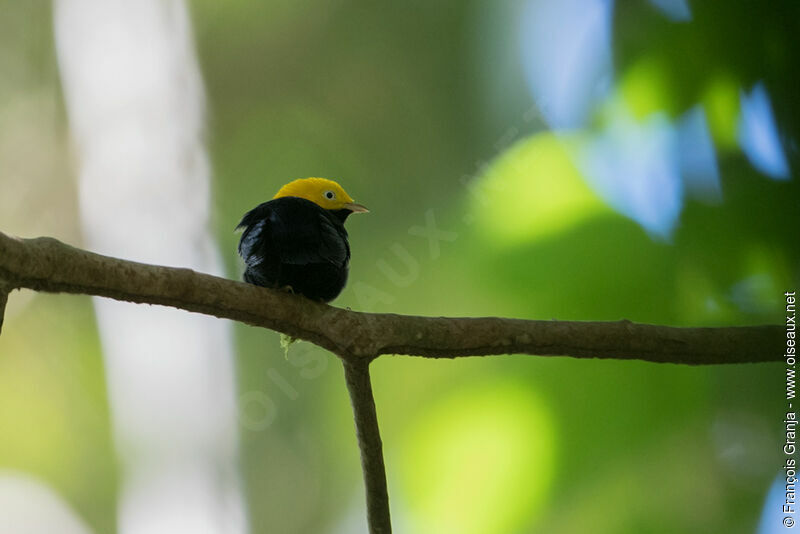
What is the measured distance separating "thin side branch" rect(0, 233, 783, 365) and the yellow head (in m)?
0.72

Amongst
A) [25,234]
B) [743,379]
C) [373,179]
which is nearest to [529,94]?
[373,179]

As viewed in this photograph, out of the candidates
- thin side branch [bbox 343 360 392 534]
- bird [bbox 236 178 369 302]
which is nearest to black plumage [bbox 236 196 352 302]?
bird [bbox 236 178 369 302]

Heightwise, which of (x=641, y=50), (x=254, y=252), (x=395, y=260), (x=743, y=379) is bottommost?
(x=743, y=379)

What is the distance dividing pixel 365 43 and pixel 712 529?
2053 mm

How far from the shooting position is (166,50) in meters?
2.94

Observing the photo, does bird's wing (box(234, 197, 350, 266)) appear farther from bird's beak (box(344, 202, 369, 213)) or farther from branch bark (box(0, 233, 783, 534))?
bird's beak (box(344, 202, 369, 213))

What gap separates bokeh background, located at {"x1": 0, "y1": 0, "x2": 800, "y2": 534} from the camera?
7.61 feet

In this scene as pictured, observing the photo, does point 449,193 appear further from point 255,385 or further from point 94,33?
point 94,33

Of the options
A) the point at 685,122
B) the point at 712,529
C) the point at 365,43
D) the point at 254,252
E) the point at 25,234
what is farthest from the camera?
the point at 365,43

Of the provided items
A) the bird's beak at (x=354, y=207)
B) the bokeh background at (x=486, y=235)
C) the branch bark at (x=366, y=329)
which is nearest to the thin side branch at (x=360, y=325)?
the branch bark at (x=366, y=329)

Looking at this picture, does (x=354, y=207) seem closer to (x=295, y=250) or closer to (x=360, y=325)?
(x=295, y=250)

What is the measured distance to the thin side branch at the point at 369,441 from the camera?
1.72 metres

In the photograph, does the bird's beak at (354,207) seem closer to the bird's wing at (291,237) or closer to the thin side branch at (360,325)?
the bird's wing at (291,237)

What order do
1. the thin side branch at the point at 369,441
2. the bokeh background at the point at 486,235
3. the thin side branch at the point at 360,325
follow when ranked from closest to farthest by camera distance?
the thin side branch at the point at 360,325 < the thin side branch at the point at 369,441 < the bokeh background at the point at 486,235
